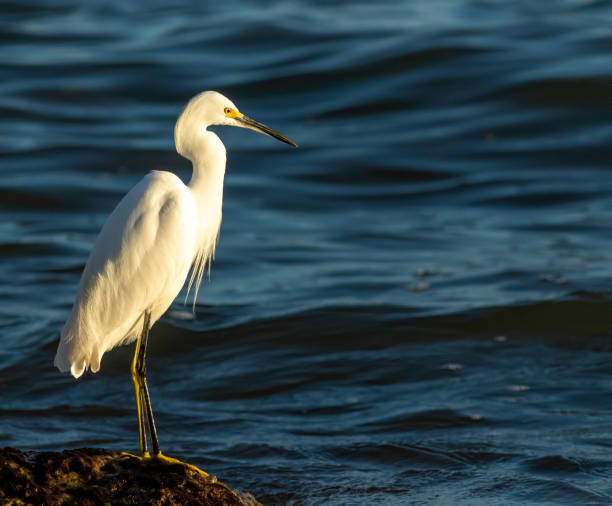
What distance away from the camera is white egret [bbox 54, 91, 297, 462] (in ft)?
15.9

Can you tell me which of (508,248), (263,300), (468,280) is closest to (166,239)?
(263,300)

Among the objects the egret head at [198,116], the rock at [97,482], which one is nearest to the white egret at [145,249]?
the egret head at [198,116]

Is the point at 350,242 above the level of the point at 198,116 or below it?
below

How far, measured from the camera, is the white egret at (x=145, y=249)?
4852mm

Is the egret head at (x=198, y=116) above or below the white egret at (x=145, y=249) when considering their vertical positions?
above

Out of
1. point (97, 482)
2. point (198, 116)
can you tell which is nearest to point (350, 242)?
point (198, 116)

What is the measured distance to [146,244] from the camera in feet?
16.0

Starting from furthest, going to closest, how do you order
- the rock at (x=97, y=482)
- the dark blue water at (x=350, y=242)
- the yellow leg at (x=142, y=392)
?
the dark blue water at (x=350, y=242) < the yellow leg at (x=142, y=392) < the rock at (x=97, y=482)

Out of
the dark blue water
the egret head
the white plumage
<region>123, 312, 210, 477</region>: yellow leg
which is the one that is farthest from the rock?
the egret head

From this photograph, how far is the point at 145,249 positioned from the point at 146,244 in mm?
27

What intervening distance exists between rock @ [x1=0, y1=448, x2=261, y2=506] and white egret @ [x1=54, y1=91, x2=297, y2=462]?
1.62 ft

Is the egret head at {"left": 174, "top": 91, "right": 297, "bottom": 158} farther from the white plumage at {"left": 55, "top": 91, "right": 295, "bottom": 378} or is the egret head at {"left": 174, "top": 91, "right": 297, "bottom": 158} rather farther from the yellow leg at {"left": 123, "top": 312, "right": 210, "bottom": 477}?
the yellow leg at {"left": 123, "top": 312, "right": 210, "bottom": 477}

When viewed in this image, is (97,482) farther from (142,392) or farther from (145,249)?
(145,249)

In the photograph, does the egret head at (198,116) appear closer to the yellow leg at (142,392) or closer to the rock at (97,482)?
the yellow leg at (142,392)
